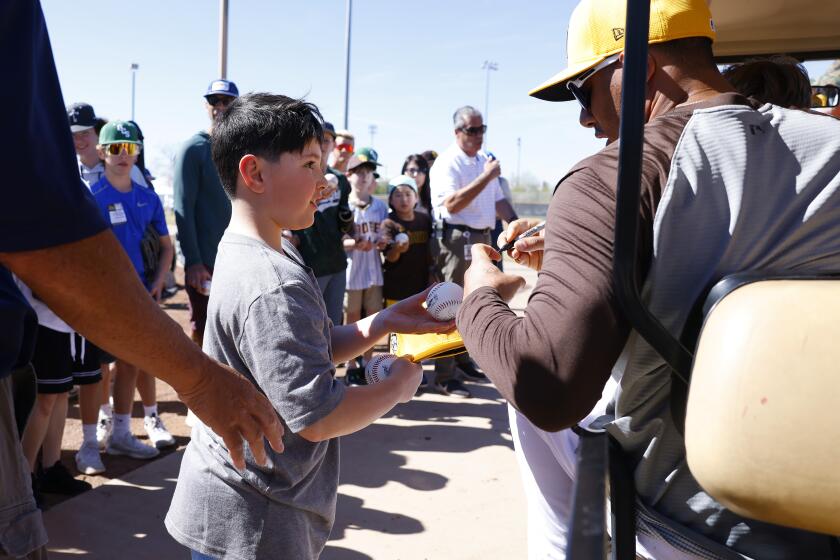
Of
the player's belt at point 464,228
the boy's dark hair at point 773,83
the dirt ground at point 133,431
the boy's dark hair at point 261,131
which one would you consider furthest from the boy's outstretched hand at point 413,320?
the player's belt at point 464,228

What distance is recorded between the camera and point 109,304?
3.77 ft

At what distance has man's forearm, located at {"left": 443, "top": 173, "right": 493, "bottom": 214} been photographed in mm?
→ 5586

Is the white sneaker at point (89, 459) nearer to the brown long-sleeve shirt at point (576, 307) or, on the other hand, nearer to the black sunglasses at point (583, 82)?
the brown long-sleeve shirt at point (576, 307)

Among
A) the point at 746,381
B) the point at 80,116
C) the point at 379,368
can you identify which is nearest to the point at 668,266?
the point at 746,381

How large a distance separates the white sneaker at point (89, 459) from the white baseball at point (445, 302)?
2.75 metres

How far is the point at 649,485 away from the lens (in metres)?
1.32

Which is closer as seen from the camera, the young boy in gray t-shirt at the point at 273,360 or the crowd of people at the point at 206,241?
the young boy in gray t-shirt at the point at 273,360

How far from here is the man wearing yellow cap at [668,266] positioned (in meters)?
1.17

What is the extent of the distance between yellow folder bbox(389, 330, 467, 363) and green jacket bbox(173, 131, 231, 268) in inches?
Result: 101

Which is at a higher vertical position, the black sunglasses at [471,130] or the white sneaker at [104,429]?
the black sunglasses at [471,130]

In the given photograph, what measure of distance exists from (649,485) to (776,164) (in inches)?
24.2

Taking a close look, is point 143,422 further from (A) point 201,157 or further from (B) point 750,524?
(B) point 750,524

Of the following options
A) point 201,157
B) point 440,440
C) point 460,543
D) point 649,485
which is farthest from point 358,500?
point 649,485

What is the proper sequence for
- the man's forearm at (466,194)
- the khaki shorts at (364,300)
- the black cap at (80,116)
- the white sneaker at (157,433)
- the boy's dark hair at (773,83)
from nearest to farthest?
the boy's dark hair at (773,83) < the white sneaker at (157,433) < the black cap at (80,116) < the man's forearm at (466,194) < the khaki shorts at (364,300)
